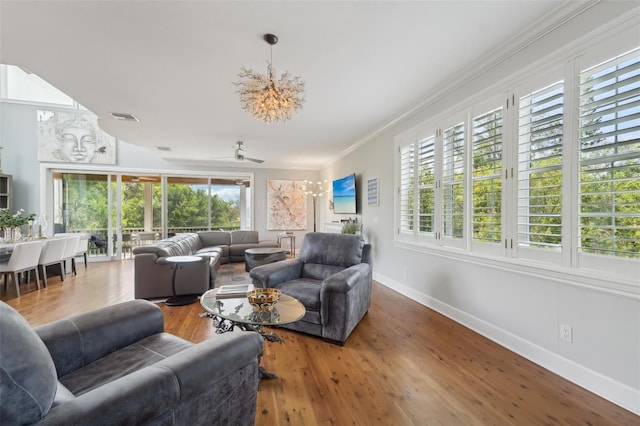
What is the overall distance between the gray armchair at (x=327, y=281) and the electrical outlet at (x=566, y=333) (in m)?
1.59

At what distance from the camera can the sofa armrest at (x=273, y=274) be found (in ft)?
9.31

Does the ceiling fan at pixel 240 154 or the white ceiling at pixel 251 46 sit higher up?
the white ceiling at pixel 251 46

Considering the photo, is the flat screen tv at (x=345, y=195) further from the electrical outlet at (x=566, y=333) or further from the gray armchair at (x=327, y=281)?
the electrical outlet at (x=566, y=333)

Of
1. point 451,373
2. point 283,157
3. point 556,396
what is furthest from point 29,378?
point 283,157

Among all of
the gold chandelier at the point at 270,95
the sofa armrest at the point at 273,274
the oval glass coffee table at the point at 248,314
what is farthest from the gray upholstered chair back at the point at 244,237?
the gold chandelier at the point at 270,95

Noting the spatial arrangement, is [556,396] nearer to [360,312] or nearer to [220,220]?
[360,312]

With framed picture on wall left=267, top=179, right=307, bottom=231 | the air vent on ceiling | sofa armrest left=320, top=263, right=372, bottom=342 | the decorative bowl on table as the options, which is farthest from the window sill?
framed picture on wall left=267, top=179, right=307, bottom=231

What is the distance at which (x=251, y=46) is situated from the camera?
92.5 inches

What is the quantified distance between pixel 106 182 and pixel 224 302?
266 inches

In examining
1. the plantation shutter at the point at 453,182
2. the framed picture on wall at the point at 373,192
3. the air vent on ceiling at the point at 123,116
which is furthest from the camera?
the framed picture on wall at the point at 373,192

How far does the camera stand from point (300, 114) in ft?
12.8

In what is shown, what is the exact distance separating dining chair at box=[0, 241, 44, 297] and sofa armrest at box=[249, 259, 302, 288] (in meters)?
3.70

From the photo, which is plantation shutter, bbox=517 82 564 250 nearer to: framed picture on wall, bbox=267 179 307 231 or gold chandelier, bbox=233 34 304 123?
gold chandelier, bbox=233 34 304 123

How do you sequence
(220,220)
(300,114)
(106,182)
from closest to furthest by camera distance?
(300,114)
(106,182)
(220,220)
